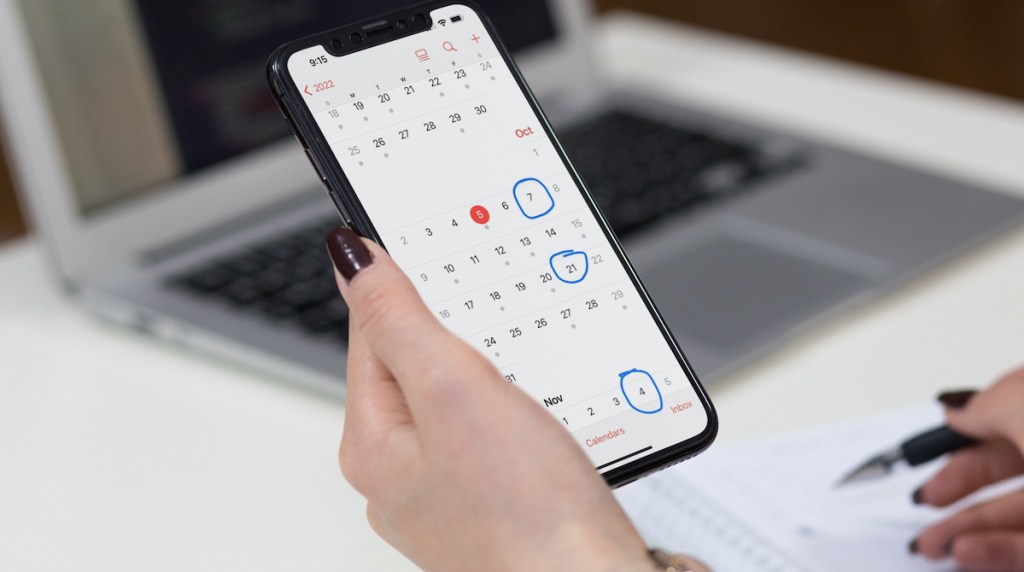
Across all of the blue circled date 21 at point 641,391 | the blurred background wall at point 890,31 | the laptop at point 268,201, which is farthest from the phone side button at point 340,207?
the blurred background wall at point 890,31

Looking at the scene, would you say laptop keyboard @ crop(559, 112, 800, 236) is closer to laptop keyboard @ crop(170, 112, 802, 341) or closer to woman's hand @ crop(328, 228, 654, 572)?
laptop keyboard @ crop(170, 112, 802, 341)

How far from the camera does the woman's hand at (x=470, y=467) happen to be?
15.3 inches

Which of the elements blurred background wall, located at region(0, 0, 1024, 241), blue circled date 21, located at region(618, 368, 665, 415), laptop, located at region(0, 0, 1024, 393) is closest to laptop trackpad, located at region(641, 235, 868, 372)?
laptop, located at region(0, 0, 1024, 393)

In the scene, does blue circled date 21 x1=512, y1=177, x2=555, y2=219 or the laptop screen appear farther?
the laptop screen

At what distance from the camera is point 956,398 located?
0.61 m

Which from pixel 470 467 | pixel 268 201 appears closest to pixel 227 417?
pixel 268 201

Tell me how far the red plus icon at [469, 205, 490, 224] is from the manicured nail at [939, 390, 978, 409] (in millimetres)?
262

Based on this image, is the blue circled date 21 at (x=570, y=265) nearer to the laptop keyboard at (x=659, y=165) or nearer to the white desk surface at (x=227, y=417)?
the white desk surface at (x=227, y=417)

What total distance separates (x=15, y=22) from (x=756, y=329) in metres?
0.56

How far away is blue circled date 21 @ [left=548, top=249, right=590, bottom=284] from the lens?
0.51 metres

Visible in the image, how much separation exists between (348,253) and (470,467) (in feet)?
0.33

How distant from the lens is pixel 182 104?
95cm

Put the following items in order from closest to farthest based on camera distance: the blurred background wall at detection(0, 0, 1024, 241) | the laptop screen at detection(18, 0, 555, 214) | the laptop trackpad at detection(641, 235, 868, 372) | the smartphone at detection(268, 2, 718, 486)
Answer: the smartphone at detection(268, 2, 718, 486), the laptop trackpad at detection(641, 235, 868, 372), the laptop screen at detection(18, 0, 555, 214), the blurred background wall at detection(0, 0, 1024, 241)

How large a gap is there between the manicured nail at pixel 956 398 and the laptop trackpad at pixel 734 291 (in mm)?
149
